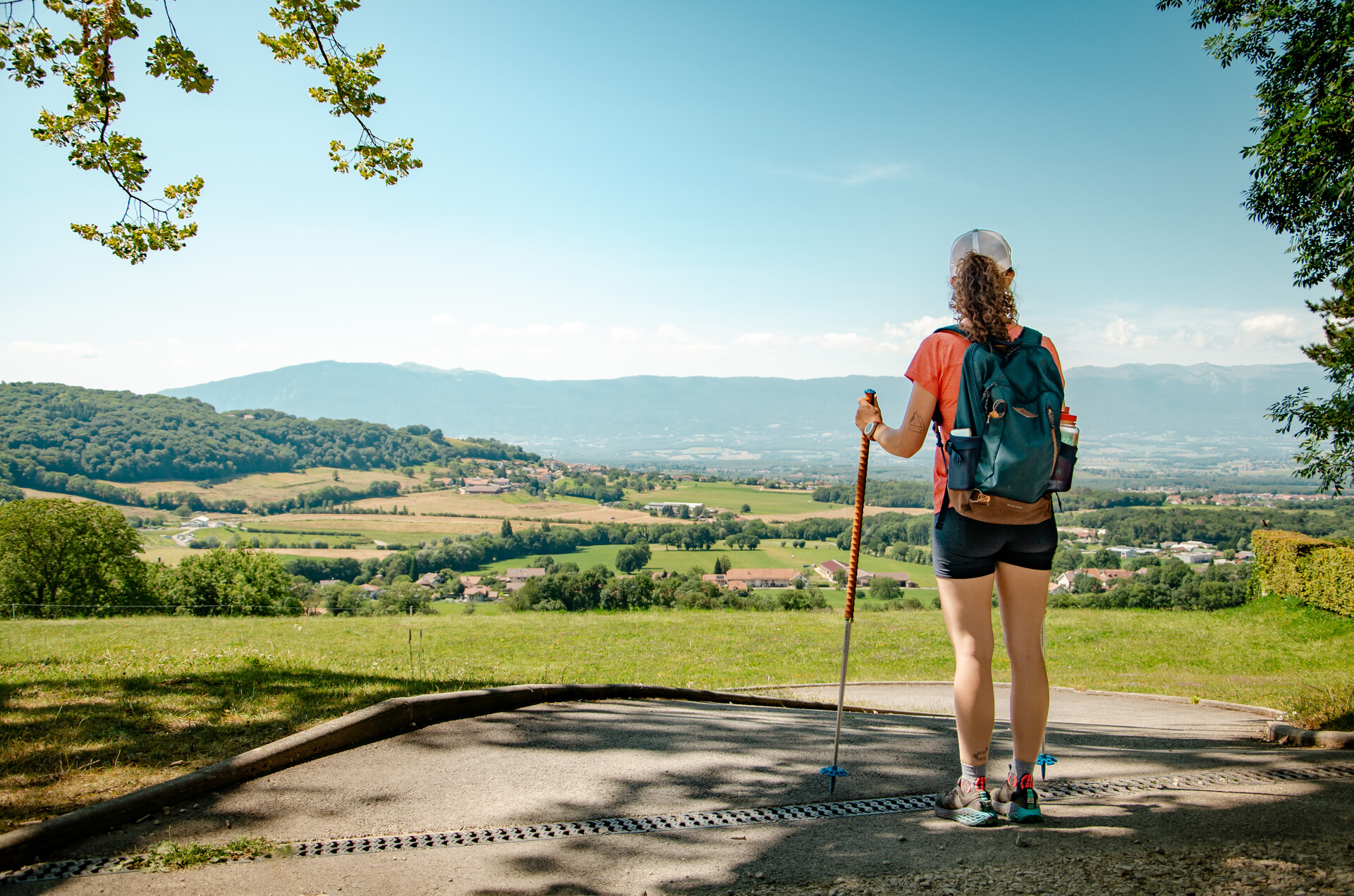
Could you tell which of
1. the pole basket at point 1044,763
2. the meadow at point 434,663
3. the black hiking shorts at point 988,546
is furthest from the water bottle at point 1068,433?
the meadow at point 434,663

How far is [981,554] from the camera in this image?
10.4ft

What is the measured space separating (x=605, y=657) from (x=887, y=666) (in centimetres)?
524

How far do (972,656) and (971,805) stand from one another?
0.71 meters

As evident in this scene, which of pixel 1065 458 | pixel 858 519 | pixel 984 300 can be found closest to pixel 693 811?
pixel 858 519

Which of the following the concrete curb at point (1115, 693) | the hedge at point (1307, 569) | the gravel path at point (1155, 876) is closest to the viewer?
the gravel path at point (1155, 876)

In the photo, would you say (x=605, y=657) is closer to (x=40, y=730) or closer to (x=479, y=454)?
(x=40, y=730)

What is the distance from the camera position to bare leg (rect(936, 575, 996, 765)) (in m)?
3.23

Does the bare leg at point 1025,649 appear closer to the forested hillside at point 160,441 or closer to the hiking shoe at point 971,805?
the hiking shoe at point 971,805

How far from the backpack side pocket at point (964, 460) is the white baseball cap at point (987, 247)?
0.81 m

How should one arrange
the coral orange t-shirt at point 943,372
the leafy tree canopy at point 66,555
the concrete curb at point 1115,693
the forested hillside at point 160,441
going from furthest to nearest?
the forested hillside at point 160,441 → the leafy tree canopy at point 66,555 → the concrete curb at point 1115,693 → the coral orange t-shirt at point 943,372

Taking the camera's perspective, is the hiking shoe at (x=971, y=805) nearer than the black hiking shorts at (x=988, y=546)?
No

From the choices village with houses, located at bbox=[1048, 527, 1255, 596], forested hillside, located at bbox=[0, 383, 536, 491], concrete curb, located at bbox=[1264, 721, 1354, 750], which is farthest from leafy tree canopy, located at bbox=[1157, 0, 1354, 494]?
forested hillside, located at bbox=[0, 383, 536, 491]

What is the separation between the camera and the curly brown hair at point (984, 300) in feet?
10.6

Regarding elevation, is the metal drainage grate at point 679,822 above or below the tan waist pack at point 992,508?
below
